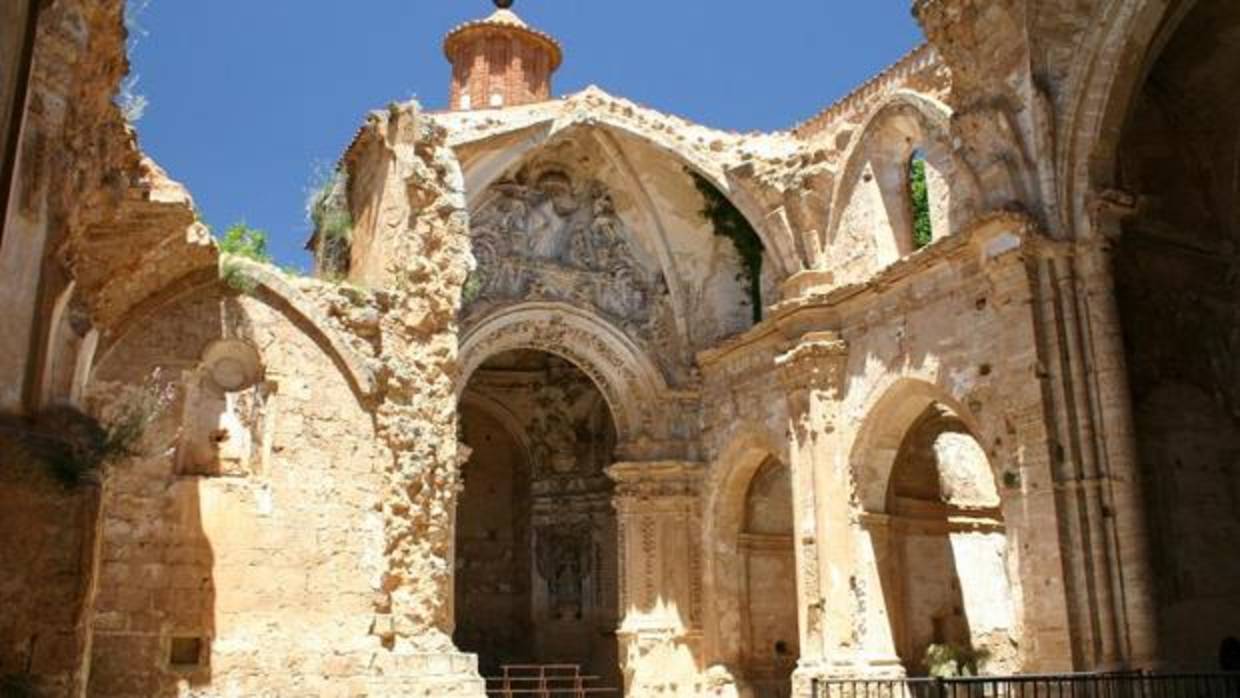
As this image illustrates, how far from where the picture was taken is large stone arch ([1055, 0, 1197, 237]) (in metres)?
12.0

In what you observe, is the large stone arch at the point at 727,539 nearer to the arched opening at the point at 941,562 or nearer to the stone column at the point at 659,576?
the stone column at the point at 659,576

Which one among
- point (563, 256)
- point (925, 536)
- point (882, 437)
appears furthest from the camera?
point (563, 256)

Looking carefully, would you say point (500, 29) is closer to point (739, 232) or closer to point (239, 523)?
point (739, 232)

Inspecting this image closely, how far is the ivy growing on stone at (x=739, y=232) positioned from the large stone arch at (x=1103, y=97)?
21.0 feet

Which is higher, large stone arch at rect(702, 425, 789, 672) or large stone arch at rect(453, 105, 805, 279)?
large stone arch at rect(453, 105, 805, 279)

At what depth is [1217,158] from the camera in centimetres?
1423

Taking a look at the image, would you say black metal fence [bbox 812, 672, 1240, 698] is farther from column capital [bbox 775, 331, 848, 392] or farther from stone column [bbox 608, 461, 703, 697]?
stone column [bbox 608, 461, 703, 697]

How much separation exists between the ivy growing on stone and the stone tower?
922 cm

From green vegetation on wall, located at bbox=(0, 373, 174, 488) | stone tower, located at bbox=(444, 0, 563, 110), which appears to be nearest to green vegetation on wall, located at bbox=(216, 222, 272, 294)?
green vegetation on wall, located at bbox=(0, 373, 174, 488)

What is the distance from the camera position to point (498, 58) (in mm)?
26984

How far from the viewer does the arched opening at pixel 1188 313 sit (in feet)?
40.0

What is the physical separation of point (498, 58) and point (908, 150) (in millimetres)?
14016

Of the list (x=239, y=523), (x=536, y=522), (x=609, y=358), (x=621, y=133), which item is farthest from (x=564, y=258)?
(x=239, y=523)

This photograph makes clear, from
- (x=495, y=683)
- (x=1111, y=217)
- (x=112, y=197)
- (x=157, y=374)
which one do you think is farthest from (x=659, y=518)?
(x=112, y=197)
